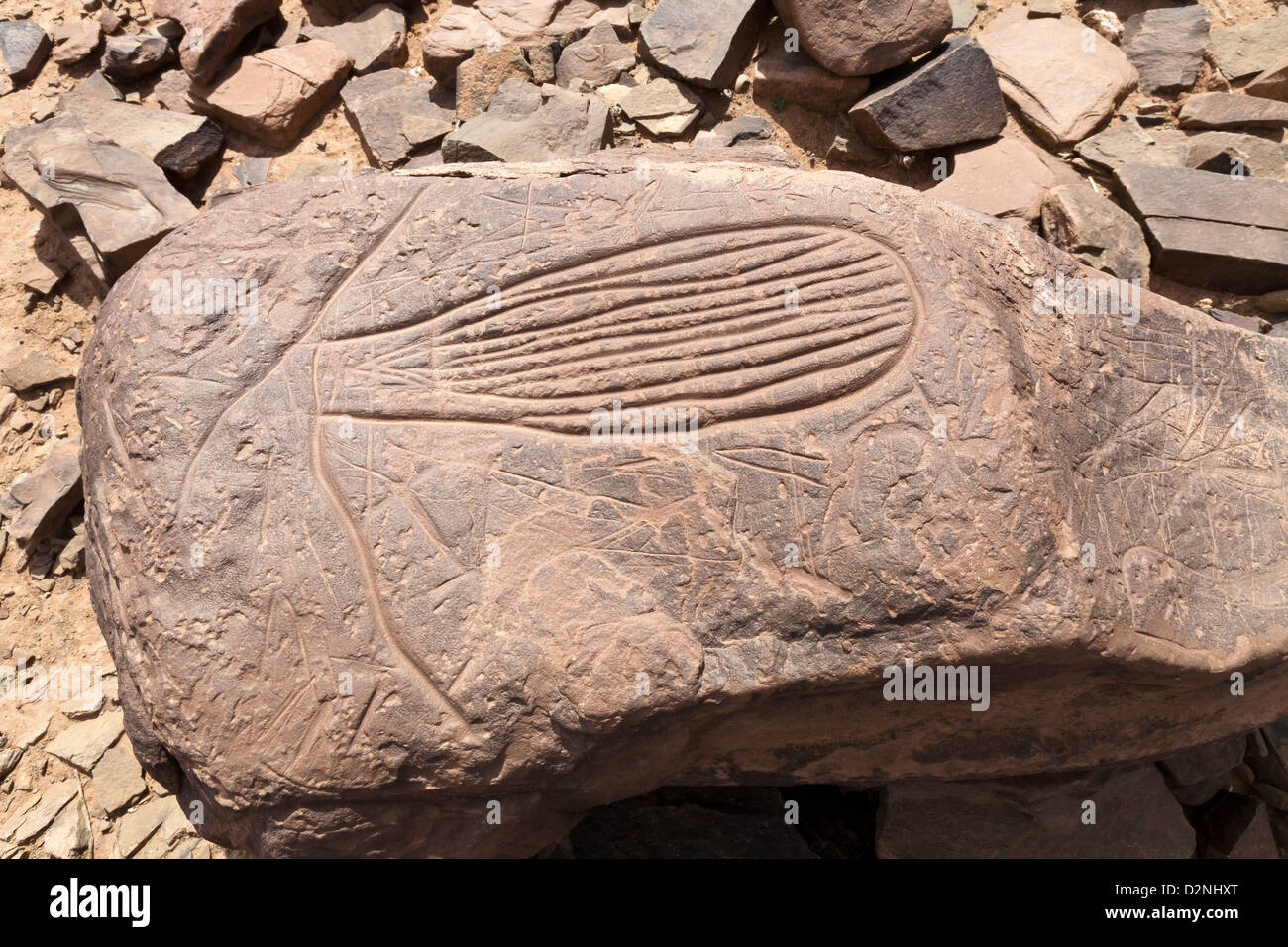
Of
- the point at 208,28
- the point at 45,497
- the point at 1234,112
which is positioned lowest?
the point at 45,497

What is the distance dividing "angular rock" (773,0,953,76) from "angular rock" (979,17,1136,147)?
533 mm

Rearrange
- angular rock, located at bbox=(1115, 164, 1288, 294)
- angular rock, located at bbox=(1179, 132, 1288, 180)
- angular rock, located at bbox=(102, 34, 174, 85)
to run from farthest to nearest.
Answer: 1. angular rock, located at bbox=(102, 34, 174, 85)
2. angular rock, located at bbox=(1179, 132, 1288, 180)
3. angular rock, located at bbox=(1115, 164, 1288, 294)

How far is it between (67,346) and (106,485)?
215 cm

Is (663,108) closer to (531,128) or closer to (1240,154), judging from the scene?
(531,128)

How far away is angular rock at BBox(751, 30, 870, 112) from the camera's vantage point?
16.4ft

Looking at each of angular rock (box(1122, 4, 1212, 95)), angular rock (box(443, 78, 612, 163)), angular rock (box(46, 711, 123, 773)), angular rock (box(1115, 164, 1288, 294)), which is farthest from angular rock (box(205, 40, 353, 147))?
angular rock (box(1122, 4, 1212, 95))

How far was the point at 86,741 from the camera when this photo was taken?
3.88 meters

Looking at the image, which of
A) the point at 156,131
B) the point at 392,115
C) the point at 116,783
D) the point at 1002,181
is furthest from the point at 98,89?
the point at 1002,181

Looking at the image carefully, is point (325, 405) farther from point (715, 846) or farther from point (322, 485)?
point (715, 846)

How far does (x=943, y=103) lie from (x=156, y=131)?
3.90 meters

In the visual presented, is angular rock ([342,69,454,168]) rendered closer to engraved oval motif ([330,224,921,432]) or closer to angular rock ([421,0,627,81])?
angular rock ([421,0,627,81])

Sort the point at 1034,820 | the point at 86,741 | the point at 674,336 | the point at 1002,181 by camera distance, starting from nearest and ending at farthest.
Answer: the point at 674,336
the point at 1034,820
the point at 86,741
the point at 1002,181

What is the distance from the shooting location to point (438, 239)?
3107 millimetres
